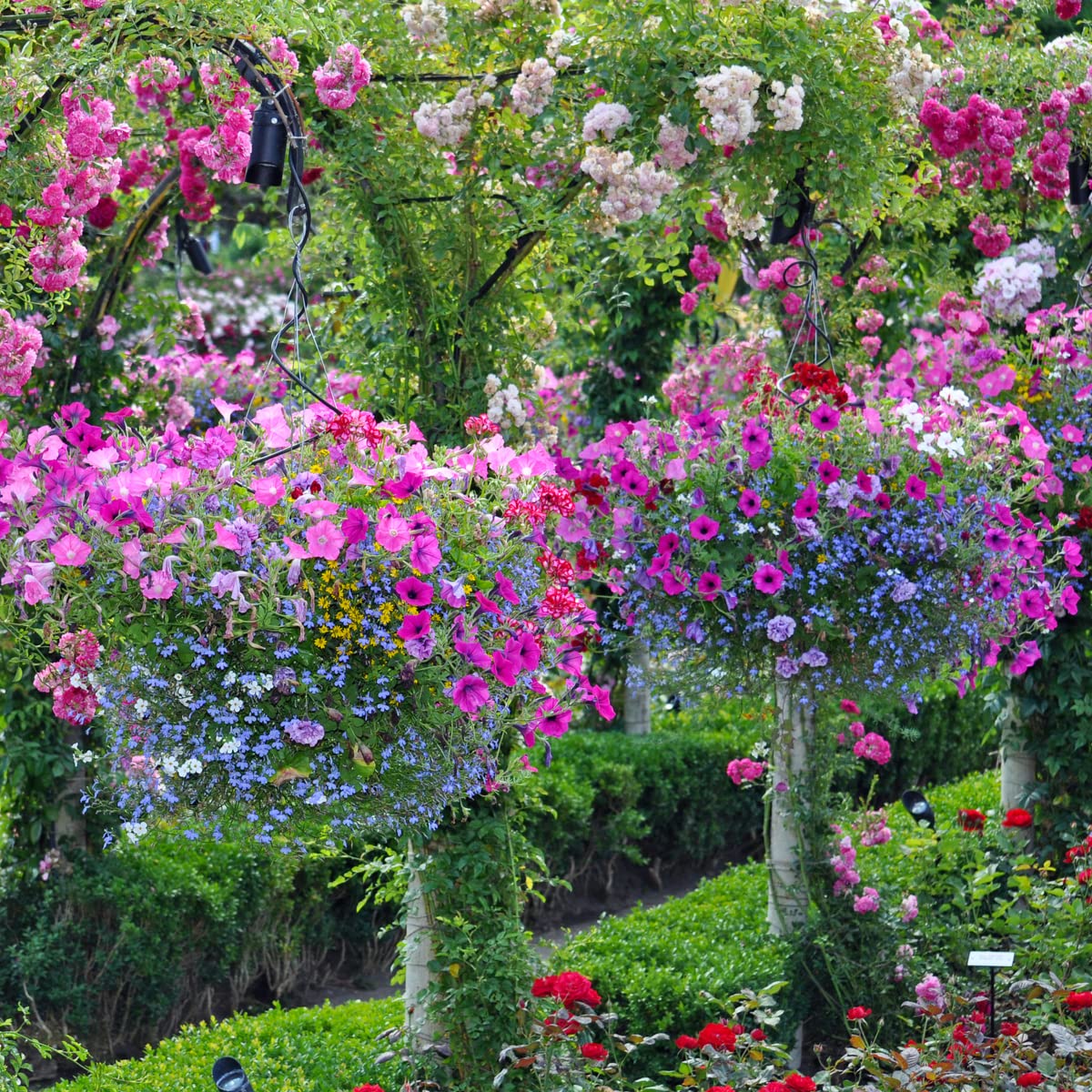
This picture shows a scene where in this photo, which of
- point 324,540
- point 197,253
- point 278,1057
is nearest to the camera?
point 324,540

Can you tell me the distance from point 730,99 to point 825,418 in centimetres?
72

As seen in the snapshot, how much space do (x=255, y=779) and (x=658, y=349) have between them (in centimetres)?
496

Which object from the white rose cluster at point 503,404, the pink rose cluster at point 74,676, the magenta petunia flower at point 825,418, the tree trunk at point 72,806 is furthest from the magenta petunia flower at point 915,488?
the tree trunk at point 72,806

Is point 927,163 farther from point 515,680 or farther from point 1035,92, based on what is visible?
point 515,680

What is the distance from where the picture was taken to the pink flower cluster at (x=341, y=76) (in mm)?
3020

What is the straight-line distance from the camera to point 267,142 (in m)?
2.87

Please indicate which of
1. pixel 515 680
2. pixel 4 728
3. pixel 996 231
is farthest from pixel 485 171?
pixel 4 728

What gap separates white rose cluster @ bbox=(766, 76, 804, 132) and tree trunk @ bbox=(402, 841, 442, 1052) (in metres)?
1.85

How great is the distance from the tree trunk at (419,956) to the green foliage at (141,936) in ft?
3.54

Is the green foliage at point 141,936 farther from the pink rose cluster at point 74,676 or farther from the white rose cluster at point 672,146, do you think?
the white rose cluster at point 672,146

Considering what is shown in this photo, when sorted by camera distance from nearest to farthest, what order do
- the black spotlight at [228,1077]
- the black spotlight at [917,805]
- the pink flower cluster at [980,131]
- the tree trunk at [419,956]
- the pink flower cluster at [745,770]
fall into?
the black spotlight at [228,1077]
the tree trunk at [419,956]
the pink flower cluster at [980,131]
the black spotlight at [917,805]
the pink flower cluster at [745,770]

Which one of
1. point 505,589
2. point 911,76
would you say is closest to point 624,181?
point 911,76

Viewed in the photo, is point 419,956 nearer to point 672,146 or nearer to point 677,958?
point 677,958

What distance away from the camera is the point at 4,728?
4598 millimetres
